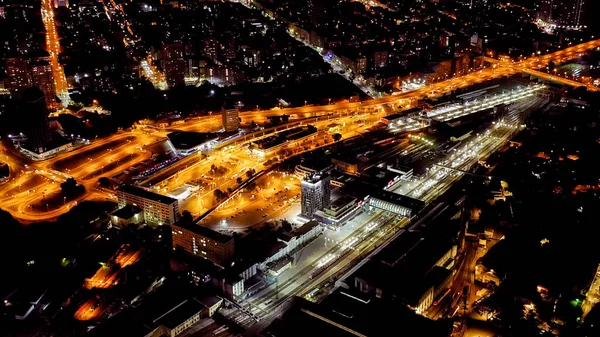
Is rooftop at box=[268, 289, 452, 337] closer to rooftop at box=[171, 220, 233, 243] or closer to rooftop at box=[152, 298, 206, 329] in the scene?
rooftop at box=[152, 298, 206, 329]

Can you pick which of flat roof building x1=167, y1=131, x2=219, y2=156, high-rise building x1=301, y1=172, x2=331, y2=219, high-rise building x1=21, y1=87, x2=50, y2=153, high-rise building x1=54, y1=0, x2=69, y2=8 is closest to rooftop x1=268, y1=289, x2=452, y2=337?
Result: high-rise building x1=301, y1=172, x2=331, y2=219

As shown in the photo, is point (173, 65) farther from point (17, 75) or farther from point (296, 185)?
point (296, 185)

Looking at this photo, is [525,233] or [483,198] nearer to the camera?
[525,233]

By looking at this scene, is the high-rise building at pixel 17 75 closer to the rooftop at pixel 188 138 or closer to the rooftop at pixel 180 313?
the rooftop at pixel 188 138

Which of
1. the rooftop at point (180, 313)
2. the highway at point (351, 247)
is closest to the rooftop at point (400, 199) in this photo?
the highway at point (351, 247)

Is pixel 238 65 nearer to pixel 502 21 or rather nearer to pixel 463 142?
pixel 463 142

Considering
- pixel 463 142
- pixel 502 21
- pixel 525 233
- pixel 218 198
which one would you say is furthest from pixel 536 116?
pixel 502 21
